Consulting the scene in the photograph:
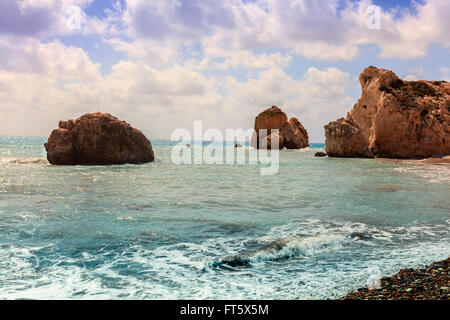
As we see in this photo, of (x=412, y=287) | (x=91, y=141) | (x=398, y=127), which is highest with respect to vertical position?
(x=398, y=127)

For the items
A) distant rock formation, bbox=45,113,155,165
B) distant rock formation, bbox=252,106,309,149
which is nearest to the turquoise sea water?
distant rock formation, bbox=45,113,155,165

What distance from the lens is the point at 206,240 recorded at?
7883 millimetres

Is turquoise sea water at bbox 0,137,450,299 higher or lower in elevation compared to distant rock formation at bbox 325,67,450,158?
lower

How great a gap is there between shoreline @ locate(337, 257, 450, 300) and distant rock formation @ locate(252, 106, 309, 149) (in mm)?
67385

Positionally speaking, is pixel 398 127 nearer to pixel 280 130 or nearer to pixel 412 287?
pixel 280 130

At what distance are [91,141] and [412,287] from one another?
79.9 ft

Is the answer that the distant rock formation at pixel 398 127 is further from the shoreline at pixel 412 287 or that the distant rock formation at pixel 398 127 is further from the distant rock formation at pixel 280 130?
the shoreline at pixel 412 287

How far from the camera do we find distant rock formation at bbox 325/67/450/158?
39219 millimetres

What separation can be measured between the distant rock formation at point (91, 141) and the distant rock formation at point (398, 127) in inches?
993

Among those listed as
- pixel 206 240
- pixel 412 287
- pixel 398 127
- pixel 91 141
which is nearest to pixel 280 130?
pixel 398 127

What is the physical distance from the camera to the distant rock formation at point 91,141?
1006 inches

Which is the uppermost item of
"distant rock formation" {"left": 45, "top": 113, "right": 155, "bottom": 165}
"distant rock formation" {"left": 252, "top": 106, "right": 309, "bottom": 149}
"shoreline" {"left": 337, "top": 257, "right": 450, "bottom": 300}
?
"distant rock formation" {"left": 252, "top": 106, "right": 309, "bottom": 149}

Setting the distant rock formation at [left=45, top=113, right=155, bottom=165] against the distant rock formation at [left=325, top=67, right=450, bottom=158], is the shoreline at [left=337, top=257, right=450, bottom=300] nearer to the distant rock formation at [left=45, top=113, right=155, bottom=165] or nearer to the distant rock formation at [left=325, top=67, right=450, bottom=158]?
the distant rock formation at [left=45, top=113, right=155, bottom=165]

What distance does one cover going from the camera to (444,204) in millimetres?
12406
